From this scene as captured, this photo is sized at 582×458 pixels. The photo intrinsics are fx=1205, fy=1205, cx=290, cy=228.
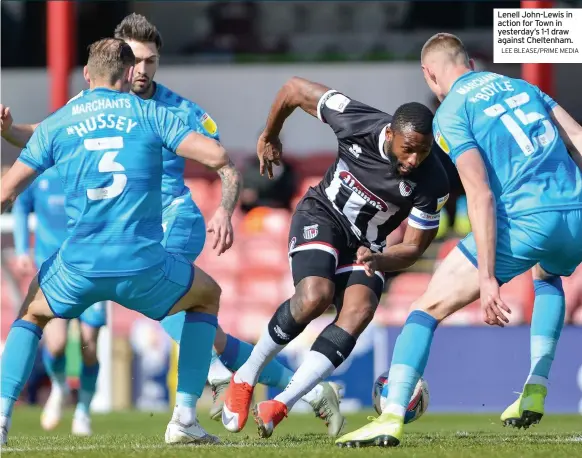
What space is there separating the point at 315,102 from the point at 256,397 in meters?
5.78

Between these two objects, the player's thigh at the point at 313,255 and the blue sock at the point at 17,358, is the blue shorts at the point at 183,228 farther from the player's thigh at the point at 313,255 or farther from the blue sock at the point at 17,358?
the blue sock at the point at 17,358

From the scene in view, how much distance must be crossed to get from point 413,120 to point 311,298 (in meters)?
1.13

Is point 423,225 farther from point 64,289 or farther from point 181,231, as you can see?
point 64,289

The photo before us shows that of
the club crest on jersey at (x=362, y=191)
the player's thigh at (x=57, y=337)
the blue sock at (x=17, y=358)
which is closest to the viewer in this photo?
the blue sock at (x=17, y=358)

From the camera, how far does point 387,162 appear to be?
666 cm

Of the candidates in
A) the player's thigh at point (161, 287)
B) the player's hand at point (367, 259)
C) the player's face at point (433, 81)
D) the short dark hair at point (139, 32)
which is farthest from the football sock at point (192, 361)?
the short dark hair at point (139, 32)

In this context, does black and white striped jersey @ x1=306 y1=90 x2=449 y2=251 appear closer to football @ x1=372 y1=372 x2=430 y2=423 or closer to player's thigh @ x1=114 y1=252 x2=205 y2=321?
football @ x1=372 y1=372 x2=430 y2=423

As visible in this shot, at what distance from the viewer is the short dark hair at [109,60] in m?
6.04

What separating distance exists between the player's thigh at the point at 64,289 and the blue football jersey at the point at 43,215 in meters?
3.40

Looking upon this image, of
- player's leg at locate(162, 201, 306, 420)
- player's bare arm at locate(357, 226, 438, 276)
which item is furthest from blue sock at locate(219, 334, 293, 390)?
player's bare arm at locate(357, 226, 438, 276)

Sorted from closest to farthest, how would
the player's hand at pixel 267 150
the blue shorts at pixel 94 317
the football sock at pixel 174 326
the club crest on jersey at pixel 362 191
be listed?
the club crest on jersey at pixel 362 191 → the player's hand at pixel 267 150 → the football sock at pixel 174 326 → the blue shorts at pixel 94 317

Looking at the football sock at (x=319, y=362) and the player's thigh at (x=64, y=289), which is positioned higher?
the player's thigh at (x=64, y=289)

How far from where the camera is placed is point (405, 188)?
259 inches

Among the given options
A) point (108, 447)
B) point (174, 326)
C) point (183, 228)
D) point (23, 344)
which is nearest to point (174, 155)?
point (183, 228)
